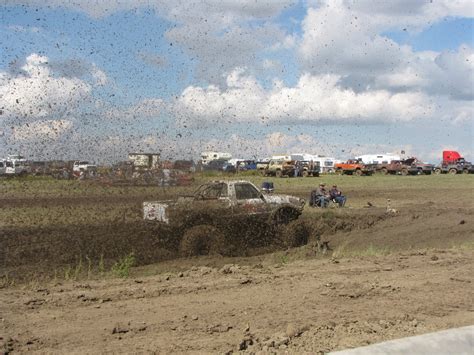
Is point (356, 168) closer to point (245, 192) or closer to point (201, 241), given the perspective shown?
point (245, 192)

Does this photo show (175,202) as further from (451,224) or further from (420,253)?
(451,224)

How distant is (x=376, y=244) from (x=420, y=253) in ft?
13.6

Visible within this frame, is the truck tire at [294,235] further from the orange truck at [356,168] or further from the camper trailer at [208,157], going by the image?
the orange truck at [356,168]

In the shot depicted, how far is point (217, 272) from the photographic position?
9.45m

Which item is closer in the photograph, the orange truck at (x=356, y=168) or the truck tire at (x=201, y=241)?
the truck tire at (x=201, y=241)

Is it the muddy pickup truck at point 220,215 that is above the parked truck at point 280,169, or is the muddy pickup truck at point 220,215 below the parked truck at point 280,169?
below

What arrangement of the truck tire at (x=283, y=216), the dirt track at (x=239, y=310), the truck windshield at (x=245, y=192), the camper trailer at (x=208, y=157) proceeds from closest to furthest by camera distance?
the dirt track at (x=239, y=310) → the truck windshield at (x=245, y=192) → the truck tire at (x=283, y=216) → the camper trailer at (x=208, y=157)

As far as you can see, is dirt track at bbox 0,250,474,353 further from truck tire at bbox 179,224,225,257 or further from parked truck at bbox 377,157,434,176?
parked truck at bbox 377,157,434,176

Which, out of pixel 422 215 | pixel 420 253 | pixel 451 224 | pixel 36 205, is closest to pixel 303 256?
pixel 420 253

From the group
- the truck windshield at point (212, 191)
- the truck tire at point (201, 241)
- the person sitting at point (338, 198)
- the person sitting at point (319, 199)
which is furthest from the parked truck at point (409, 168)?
the truck tire at point (201, 241)

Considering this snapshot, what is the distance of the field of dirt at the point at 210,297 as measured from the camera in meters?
5.75

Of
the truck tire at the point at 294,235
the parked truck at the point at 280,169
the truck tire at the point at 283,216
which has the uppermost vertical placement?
the parked truck at the point at 280,169

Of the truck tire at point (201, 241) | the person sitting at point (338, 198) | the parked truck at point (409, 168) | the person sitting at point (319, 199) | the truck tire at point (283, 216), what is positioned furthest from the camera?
the parked truck at point (409, 168)

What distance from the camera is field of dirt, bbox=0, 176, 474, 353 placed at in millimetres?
5754
